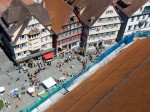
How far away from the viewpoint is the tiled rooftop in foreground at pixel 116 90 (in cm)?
3401

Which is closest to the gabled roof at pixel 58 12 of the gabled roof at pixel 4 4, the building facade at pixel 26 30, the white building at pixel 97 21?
the building facade at pixel 26 30

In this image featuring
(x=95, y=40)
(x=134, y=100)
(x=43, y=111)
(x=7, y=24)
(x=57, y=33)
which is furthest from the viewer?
(x=95, y=40)

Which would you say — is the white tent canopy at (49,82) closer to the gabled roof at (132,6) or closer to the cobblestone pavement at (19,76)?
the cobblestone pavement at (19,76)

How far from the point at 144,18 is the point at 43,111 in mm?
43986

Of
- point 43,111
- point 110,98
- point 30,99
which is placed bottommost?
point 30,99

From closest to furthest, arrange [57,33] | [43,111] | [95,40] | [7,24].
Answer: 1. [43,111]
2. [7,24]
3. [57,33]
4. [95,40]

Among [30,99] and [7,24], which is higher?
[7,24]

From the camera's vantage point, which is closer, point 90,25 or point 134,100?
point 134,100

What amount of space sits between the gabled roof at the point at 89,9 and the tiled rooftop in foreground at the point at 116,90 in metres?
16.7

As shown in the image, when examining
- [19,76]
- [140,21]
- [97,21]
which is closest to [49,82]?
[19,76]

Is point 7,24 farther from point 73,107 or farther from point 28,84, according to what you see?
point 73,107

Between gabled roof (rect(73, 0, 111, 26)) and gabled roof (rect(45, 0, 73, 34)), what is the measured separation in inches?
198

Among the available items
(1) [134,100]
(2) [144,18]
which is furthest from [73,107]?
(2) [144,18]

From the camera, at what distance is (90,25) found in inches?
2832
